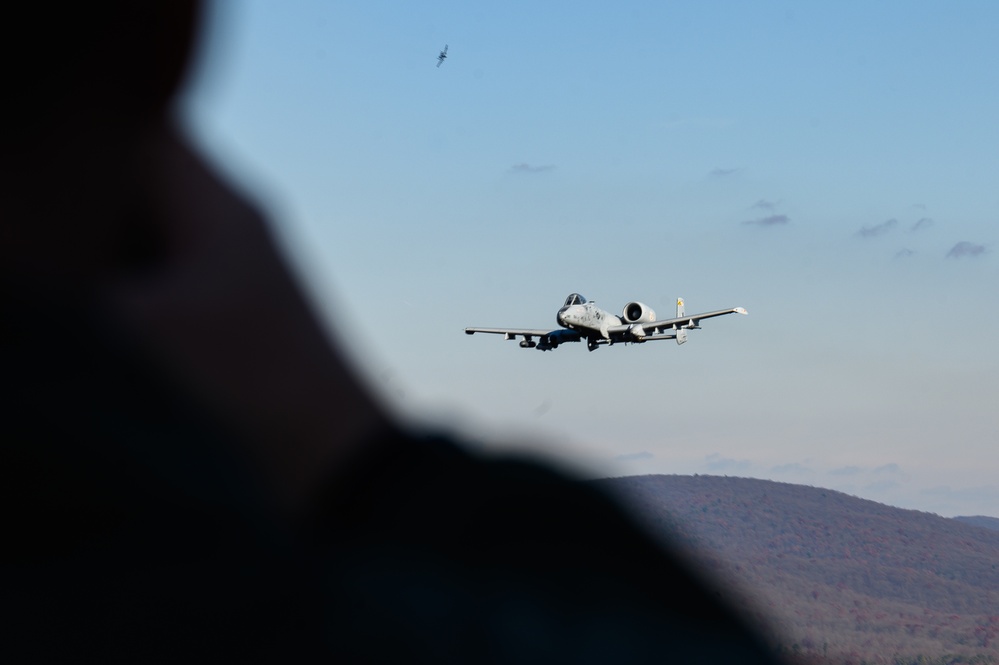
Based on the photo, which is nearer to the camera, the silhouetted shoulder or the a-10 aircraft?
the silhouetted shoulder

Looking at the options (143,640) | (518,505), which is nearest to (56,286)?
(143,640)

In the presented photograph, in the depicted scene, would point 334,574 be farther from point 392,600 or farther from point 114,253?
point 114,253

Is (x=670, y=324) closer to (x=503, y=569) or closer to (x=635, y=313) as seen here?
(x=635, y=313)

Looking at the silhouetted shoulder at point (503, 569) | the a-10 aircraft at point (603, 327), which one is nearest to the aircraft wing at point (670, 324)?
the a-10 aircraft at point (603, 327)

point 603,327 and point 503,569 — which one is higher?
point 603,327

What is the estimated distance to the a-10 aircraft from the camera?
8281 cm

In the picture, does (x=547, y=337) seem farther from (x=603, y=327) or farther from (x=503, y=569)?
(x=503, y=569)

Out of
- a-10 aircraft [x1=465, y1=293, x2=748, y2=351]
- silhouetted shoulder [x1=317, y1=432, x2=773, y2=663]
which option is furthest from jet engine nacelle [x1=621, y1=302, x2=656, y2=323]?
silhouetted shoulder [x1=317, y1=432, x2=773, y2=663]

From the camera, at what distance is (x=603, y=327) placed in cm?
8275

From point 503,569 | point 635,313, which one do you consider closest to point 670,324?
point 635,313

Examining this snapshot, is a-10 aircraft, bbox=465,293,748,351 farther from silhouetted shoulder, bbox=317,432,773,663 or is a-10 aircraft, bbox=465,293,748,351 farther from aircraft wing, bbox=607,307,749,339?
silhouetted shoulder, bbox=317,432,773,663

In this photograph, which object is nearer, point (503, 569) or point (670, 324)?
point (503, 569)

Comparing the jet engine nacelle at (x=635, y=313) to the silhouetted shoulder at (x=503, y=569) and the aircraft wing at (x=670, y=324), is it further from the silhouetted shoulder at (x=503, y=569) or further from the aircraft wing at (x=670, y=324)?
the silhouetted shoulder at (x=503, y=569)

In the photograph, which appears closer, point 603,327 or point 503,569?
point 503,569
